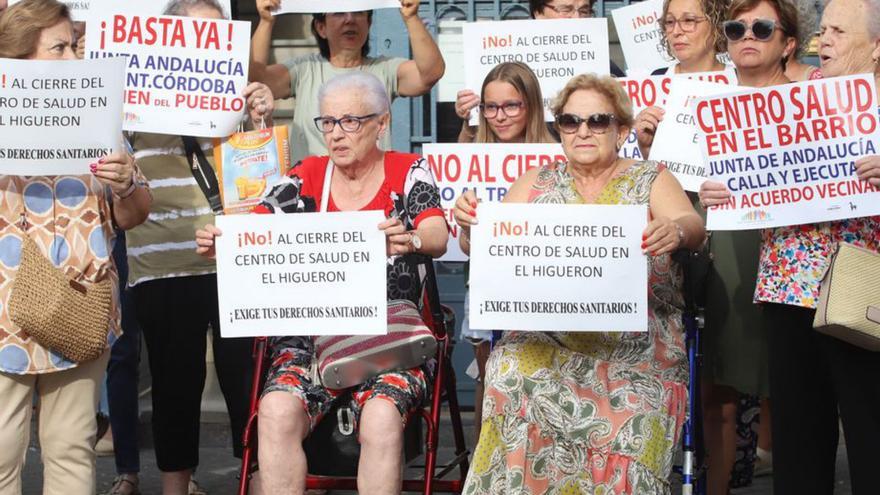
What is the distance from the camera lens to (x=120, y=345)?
7.12 meters

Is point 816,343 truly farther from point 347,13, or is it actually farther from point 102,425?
point 102,425

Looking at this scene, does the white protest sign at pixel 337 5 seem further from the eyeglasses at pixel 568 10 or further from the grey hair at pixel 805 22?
the grey hair at pixel 805 22

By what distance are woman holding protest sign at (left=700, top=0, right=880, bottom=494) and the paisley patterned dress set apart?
0.36 meters

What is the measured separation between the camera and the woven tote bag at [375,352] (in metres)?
5.50

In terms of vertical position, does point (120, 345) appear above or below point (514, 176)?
below

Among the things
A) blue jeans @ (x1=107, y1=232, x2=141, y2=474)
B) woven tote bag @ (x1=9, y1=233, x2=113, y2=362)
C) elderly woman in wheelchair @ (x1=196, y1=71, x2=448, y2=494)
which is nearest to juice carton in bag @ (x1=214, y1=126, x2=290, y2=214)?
elderly woman in wheelchair @ (x1=196, y1=71, x2=448, y2=494)

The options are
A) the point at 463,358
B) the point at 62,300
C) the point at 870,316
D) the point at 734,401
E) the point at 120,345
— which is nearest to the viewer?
the point at 870,316

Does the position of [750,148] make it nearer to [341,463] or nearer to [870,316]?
[870,316]

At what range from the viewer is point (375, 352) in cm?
554

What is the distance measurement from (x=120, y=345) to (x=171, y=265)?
952 mm

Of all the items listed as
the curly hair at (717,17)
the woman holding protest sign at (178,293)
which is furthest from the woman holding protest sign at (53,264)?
the curly hair at (717,17)

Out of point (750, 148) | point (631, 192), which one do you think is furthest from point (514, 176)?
point (750, 148)

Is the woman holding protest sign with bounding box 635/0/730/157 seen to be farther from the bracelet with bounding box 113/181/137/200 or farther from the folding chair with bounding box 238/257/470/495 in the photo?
the bracelet with bounding box 113/181/137/200

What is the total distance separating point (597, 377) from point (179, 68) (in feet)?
7.40
